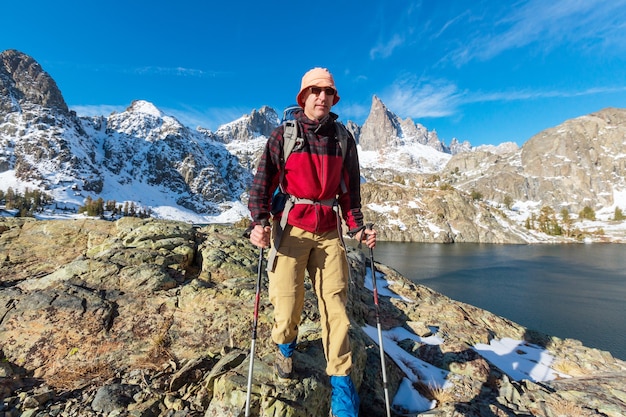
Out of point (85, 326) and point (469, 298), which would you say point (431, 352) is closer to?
point (85, 326)

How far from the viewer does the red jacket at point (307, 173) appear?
437 cm

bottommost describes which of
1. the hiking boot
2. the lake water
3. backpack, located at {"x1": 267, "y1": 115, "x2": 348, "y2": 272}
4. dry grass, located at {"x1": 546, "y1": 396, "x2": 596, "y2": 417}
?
the lake water

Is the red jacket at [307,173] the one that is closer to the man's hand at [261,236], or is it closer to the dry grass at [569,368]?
the man's hand at [261,236]

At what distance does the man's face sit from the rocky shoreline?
161 inches

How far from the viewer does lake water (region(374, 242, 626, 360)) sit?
3008 cm

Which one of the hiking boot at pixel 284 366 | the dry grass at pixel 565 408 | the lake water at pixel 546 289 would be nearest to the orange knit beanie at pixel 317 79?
the hiking boot at pixel 284 366

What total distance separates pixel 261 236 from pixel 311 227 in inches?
28.6

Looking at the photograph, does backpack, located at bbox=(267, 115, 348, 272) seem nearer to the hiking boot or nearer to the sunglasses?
the sunglasses

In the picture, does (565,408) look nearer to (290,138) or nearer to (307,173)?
(307,173)

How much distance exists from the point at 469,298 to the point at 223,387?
42.4 m

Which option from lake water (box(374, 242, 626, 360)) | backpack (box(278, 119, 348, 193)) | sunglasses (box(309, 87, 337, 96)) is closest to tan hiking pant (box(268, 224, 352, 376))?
backpack (box(278, 119, 348, 193))

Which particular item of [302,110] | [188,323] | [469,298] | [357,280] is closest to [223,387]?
[188,323]

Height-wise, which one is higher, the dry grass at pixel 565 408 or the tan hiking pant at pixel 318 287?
the tan hiking pant at pixel 318 287

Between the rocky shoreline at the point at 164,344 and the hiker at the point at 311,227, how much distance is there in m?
0.86
